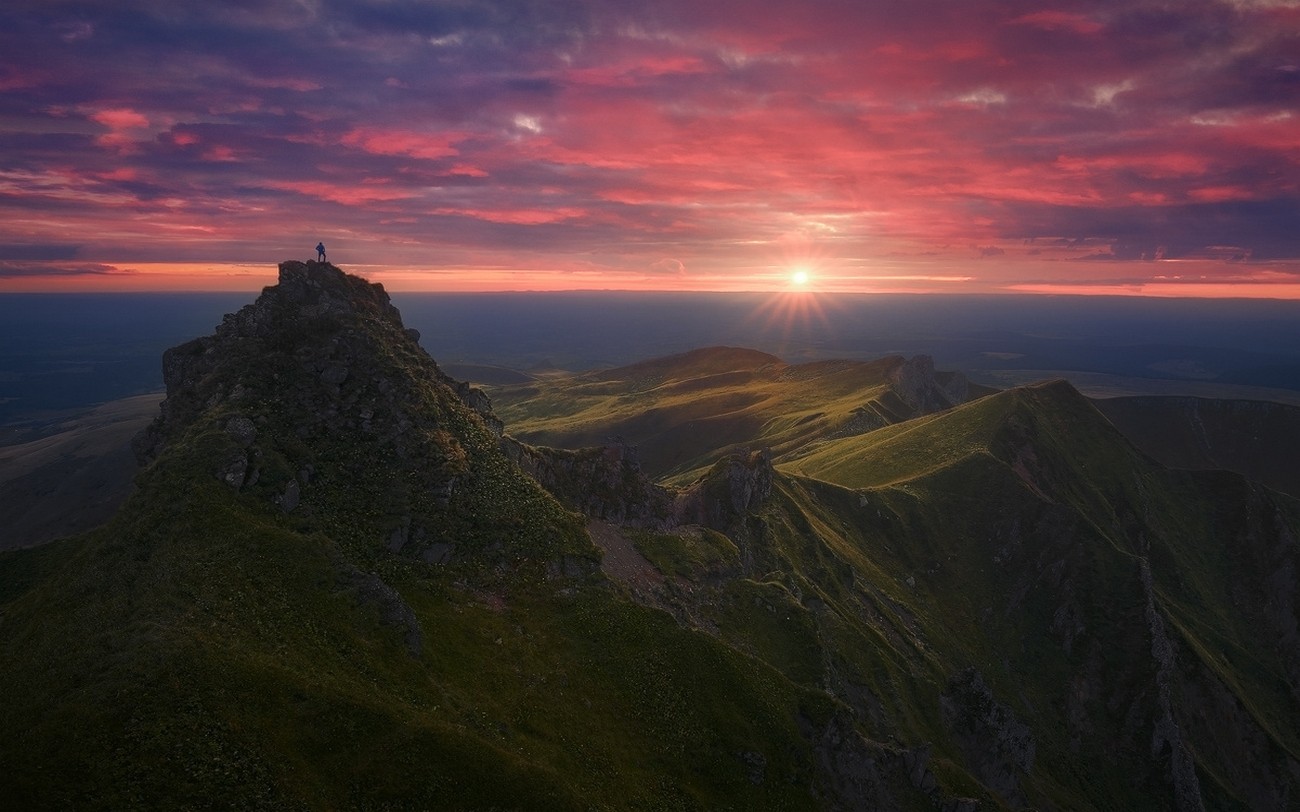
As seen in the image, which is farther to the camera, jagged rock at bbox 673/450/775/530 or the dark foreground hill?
jagged rock at bbox 673/450/775/530

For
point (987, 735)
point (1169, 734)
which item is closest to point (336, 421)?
point (987, 735)

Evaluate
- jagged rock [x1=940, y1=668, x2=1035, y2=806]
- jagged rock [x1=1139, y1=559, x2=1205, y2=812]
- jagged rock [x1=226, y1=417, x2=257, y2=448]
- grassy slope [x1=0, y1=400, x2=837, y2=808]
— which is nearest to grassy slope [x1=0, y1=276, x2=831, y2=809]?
grassy slope [x1=0, y1=400, x2=837, y2=808]

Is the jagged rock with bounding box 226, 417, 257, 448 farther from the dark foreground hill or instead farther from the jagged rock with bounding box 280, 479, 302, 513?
the jagged rock with bounding box 280, 479, 302, 513

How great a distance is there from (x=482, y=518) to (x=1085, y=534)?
108445 mm

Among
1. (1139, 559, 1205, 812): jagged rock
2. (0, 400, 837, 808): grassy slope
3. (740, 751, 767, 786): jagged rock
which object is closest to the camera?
(0, 400, 837, 808): grassy slope

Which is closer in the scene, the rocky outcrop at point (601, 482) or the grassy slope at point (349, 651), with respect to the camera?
the grassy slope at point (349, 651)

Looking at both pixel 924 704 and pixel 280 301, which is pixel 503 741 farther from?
pixel 924 704

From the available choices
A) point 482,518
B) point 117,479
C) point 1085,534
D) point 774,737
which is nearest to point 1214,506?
point 1085,534

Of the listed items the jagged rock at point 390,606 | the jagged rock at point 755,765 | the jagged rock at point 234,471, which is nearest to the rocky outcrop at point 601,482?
the jagged rock at point 234,471

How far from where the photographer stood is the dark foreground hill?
3078 centimetres

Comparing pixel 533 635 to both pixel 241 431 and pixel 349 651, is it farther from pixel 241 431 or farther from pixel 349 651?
pixel 241 431

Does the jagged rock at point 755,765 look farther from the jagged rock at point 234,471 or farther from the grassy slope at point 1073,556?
the grassy slope at point 1073,556

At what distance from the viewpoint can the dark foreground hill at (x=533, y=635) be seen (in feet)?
101

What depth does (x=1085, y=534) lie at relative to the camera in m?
113
